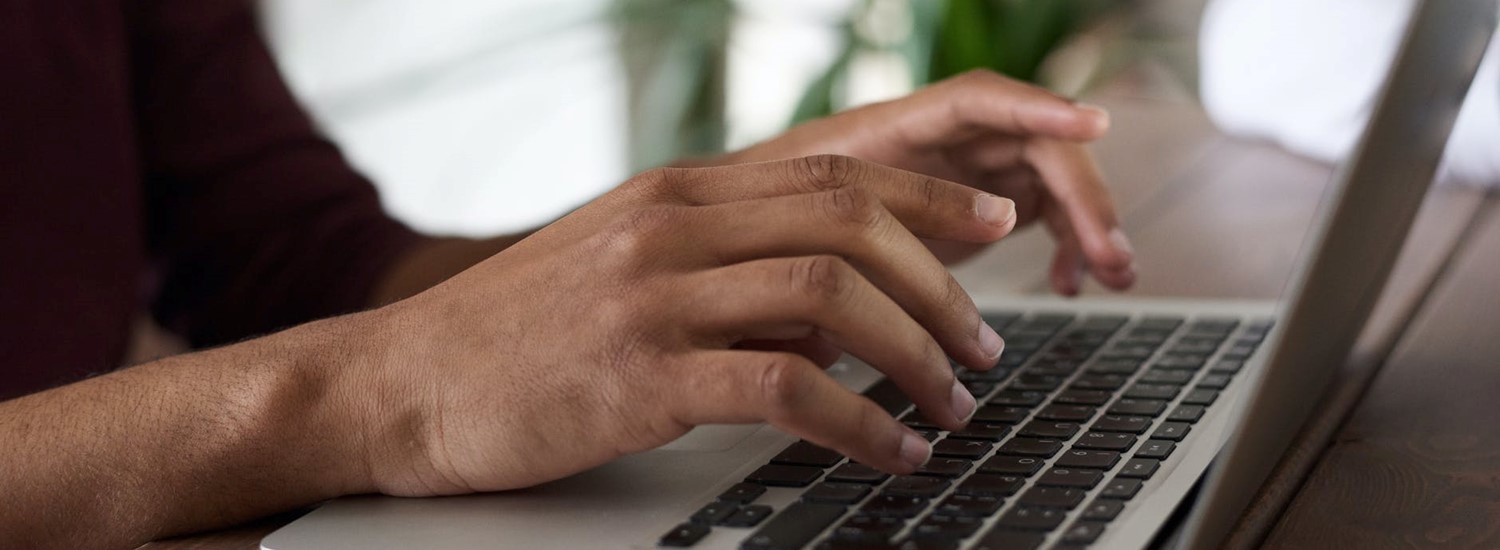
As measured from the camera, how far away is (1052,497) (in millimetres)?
426

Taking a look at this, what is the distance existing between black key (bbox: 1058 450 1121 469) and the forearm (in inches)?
10.1

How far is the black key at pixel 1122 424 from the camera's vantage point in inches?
20.2

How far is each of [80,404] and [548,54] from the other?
213cm

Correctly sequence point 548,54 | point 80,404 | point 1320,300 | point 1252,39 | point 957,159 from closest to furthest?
point 1320,300 < point 80,404 < point 957,159 < point 1252,39 < point 548,54

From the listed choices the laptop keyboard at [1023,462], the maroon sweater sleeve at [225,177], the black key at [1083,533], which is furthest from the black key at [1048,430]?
the maroon sweater sleeve at [225,177]

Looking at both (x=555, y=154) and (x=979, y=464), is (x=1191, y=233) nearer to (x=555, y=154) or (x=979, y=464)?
(x=979, y=464)

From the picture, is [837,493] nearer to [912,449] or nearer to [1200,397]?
[912,449]

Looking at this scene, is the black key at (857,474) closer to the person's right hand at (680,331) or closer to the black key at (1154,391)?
the person's right hand at (680,331)

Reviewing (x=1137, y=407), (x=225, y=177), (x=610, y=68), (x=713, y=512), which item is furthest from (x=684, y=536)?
(x=610, y=68)

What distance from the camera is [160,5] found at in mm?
1022

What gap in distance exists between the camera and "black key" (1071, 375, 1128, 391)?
591mm

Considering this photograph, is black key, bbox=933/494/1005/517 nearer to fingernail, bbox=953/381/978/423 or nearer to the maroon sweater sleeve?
fingernail, bbox=953/381/978/423

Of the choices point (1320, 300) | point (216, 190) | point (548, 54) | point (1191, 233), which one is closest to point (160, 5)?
point (216, 190)

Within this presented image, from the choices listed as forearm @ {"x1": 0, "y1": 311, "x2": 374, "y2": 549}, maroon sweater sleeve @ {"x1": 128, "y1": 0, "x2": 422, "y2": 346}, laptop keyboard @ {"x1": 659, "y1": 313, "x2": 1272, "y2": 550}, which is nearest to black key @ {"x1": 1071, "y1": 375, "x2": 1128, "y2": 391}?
laptop keyboard @ {"x1": 659, "y1": 313, "x2": 1272, "y2": 550}
